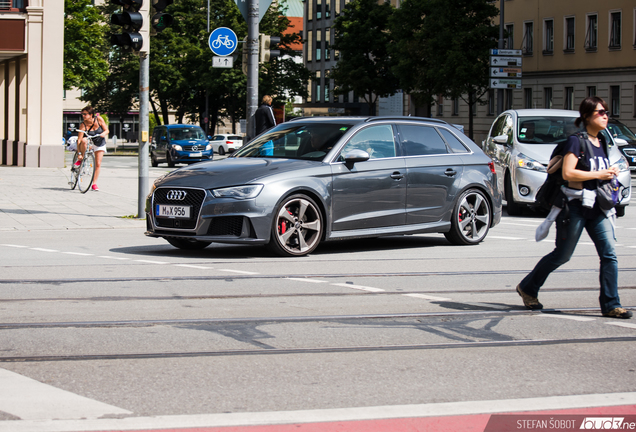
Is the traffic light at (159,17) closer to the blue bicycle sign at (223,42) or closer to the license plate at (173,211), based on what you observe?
the blue bicycle sign at (223,42)

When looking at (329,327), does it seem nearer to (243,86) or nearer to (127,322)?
(127,322)

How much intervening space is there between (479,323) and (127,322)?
7.99 feet

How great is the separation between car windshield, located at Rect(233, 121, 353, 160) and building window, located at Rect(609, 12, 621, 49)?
136ft

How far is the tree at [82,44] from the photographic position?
204ft

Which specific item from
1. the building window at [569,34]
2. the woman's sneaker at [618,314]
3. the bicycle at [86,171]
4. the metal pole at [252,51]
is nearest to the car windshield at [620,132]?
the building window at [569,34]

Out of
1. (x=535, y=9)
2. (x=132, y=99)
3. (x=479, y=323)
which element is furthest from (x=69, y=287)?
(x=132, y=99)

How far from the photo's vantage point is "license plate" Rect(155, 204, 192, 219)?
391 inches

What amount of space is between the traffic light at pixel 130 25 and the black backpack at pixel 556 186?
27.9 ft

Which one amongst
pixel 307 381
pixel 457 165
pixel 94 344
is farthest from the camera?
pixel 457 165

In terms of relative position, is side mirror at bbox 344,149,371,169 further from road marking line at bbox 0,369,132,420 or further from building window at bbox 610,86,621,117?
building window at bbox 610,86,621,117

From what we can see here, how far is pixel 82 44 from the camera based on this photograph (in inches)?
2484

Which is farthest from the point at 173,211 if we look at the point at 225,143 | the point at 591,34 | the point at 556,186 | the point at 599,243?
the point at 225,143

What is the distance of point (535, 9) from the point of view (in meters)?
56.0

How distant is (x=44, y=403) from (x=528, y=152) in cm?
1261
